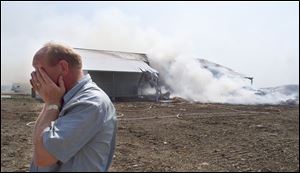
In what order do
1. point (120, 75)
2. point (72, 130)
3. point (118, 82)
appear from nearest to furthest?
point (72, 130), point (118, 82), point (120, 75)

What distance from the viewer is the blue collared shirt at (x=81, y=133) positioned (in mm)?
1342

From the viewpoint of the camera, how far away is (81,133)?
135 cm

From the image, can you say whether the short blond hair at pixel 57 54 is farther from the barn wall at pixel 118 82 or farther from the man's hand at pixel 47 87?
the barn wall at pixel 118 82

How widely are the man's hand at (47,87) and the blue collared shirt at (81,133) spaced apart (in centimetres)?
3

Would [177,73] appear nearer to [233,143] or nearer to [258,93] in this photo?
[258,93]

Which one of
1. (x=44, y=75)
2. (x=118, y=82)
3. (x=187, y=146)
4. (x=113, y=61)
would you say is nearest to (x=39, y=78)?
(x=44, y=75)

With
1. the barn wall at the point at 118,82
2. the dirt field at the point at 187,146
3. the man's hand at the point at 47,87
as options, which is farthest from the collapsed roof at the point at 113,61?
the man's hand at the point at 47,87

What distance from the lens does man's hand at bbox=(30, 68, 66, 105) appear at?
1.41 meters

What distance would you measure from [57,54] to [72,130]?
255 mm

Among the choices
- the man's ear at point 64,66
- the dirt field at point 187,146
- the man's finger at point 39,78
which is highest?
the man's ear at point 64,66

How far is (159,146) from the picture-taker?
646 cm

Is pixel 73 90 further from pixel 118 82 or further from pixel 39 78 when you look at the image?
pixel 118 82

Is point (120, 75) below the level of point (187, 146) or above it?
below

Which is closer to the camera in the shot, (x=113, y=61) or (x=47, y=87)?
(x=47, y=87)
